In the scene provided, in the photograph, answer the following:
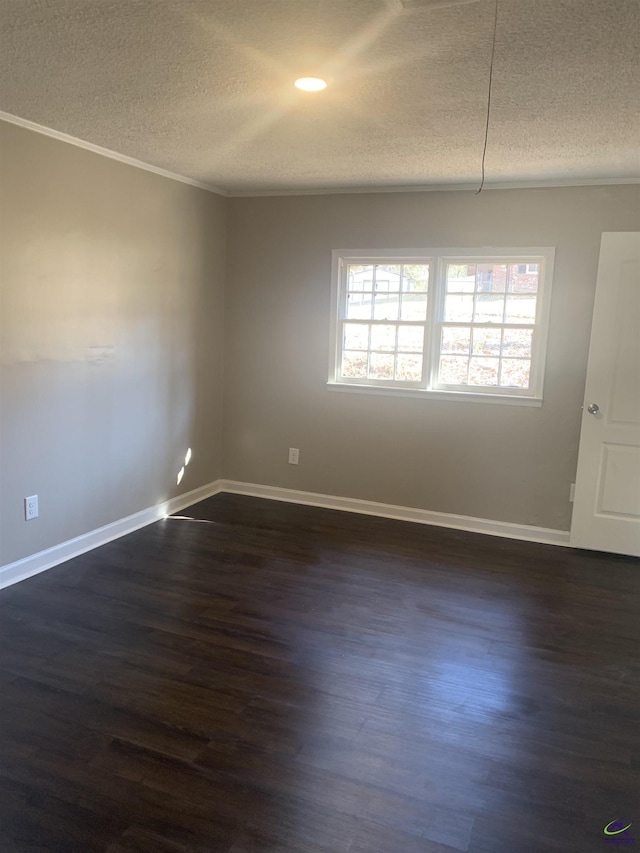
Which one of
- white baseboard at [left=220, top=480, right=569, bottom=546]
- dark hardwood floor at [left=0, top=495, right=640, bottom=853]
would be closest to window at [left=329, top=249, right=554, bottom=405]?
white baseboard at [left=220, top=480, right=569, bottom=546]

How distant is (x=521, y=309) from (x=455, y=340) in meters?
0.49

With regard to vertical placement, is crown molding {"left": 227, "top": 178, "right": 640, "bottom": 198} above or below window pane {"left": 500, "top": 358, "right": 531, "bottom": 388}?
above

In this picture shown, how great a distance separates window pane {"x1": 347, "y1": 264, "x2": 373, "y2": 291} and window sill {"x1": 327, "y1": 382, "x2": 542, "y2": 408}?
0.75 metres

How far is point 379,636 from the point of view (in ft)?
9.93

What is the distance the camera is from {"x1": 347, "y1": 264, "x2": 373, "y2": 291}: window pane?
4.78m

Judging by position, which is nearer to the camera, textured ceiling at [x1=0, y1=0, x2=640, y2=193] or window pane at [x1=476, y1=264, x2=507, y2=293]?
textured ceiling at [x1=0, y1=0, x2=640, y2=193]

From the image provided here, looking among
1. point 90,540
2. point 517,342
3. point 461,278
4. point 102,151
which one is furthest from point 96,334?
point 517,342

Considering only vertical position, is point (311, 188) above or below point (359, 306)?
above

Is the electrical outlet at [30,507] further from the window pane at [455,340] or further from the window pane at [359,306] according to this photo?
the window pane at [455,340]

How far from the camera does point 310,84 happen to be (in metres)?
2.45

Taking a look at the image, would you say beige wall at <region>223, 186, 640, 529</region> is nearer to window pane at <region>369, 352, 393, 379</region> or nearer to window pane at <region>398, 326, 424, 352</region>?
window pane at <region>369, 352, 393, 379</region>

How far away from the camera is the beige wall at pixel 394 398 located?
4.20 m

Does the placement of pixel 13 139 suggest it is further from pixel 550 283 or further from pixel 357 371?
pixel 550 283

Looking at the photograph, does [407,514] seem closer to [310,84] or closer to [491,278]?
[491,278]
